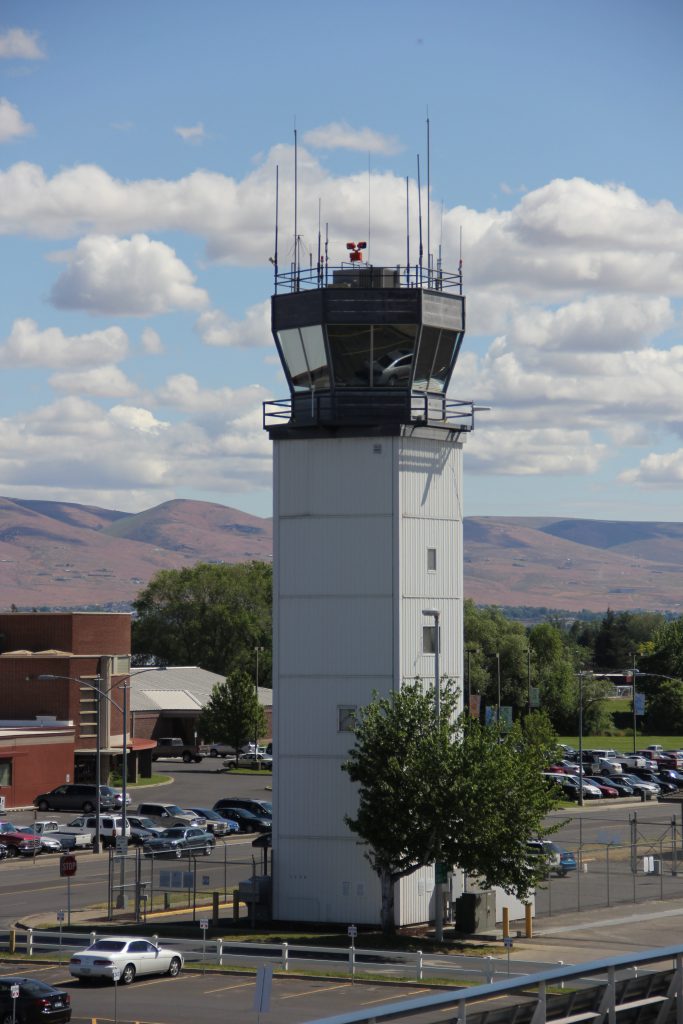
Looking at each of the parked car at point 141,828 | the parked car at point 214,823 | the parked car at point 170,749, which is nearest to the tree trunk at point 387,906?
the parked car at point 141,828

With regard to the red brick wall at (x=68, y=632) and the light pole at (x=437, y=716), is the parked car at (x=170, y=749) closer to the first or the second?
the red brick wall at (x=68, y=632)

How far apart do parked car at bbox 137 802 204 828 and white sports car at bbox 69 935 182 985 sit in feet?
107

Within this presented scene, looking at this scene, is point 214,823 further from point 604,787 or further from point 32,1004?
point 32,1004

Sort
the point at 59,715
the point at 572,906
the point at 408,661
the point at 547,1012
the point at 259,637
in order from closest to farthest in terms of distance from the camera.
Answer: the point at 547,1012 < the point at 408,661 < the point at 572,906 < the point at 59,715 < the point at 259,637

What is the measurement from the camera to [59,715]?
9175 cm

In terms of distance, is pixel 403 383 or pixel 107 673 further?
pixel 107 673

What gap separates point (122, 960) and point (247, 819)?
3891 cm

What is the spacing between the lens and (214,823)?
7306 centimetres

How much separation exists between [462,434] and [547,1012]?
1220 inches

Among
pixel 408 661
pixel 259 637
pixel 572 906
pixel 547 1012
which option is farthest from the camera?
pixel 259 637

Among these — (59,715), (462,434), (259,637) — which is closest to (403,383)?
(462,434)

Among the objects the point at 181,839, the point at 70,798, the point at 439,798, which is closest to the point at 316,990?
the point at 439,798

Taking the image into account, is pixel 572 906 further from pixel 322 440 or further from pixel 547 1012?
pixel 547 1012

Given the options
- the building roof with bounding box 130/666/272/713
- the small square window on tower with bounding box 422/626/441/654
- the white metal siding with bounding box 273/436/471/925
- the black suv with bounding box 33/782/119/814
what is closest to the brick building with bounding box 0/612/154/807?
the black suv with bounding box 33/782/119/814
